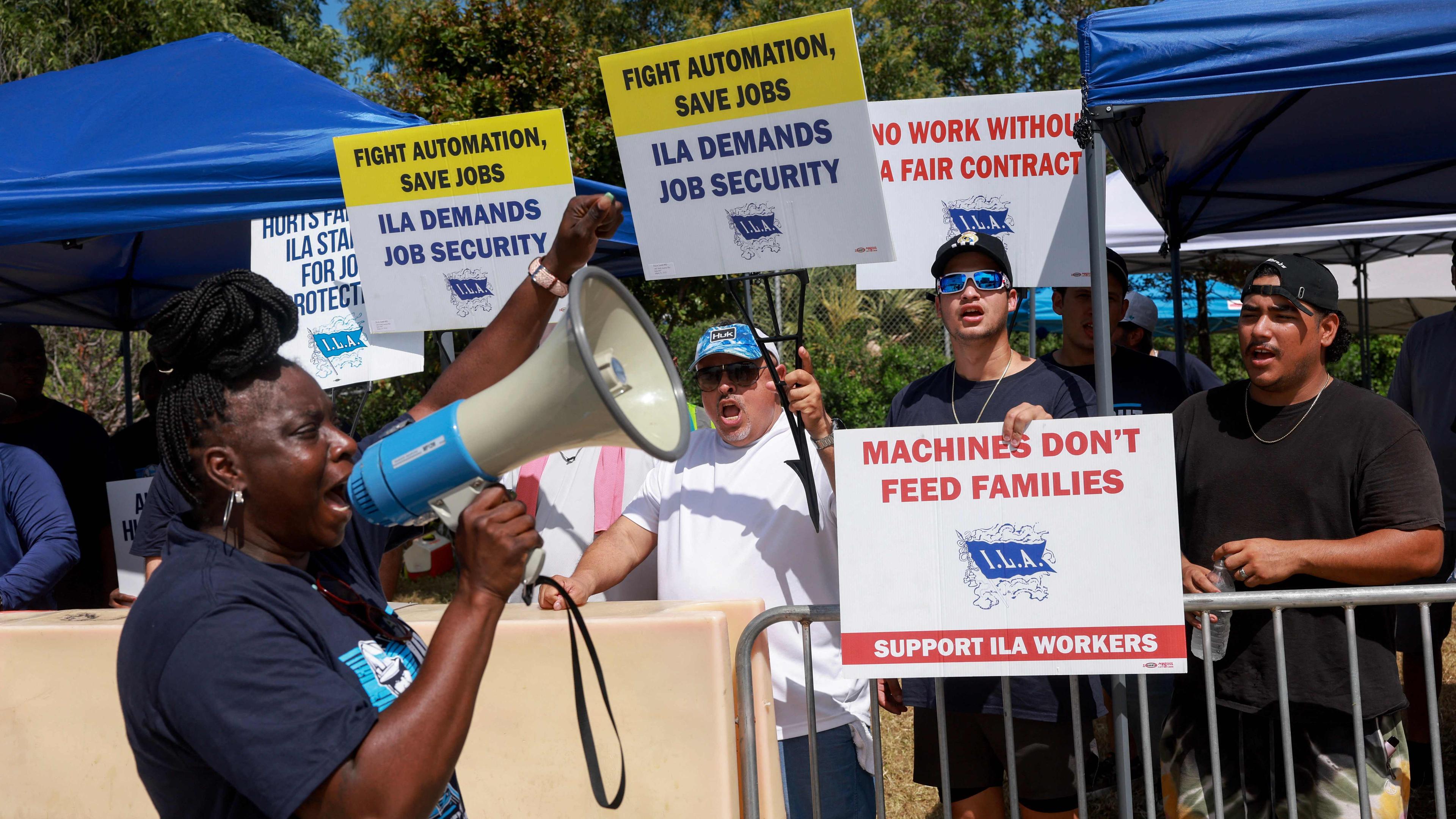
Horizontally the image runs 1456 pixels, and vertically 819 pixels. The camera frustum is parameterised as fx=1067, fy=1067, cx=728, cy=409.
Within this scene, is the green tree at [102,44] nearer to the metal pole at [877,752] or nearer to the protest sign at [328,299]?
the protest sign at [328,299]

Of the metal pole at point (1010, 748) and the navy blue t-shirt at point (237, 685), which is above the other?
the navy blue t-shirt at point (237, 685)

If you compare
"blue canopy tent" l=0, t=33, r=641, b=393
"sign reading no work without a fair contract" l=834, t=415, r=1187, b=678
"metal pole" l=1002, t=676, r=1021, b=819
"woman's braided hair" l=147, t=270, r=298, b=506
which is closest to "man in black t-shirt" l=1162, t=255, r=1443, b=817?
"sign reading no work without a fair contract" l=834, t=415, r=1187, b=678

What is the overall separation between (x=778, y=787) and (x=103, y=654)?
1828 millimetres

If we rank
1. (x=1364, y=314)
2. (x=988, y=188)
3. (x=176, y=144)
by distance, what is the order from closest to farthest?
(x=988, y=188)
(x=176, y=144)
(x=1364, y=314)

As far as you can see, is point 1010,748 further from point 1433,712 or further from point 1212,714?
point 1433,712

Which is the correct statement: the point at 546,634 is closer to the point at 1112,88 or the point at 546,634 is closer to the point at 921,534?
the point at 921,534

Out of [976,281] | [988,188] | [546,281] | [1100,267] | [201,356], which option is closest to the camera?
[201,356]

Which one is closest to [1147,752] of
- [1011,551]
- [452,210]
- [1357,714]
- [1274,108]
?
[1357,714]

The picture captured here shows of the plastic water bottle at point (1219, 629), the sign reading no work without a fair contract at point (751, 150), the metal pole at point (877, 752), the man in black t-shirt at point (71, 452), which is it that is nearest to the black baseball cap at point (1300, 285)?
the plastic water bottle at point (1219, 629)

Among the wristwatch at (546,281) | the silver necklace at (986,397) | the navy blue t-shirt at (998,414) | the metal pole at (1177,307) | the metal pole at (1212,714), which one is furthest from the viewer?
the metal pole at (1177,307)

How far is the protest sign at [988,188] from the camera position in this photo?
387 cm

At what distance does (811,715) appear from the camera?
2879 millimetres

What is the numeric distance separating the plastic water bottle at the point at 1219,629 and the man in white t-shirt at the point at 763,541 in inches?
36.8

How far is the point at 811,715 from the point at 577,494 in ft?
4.69
